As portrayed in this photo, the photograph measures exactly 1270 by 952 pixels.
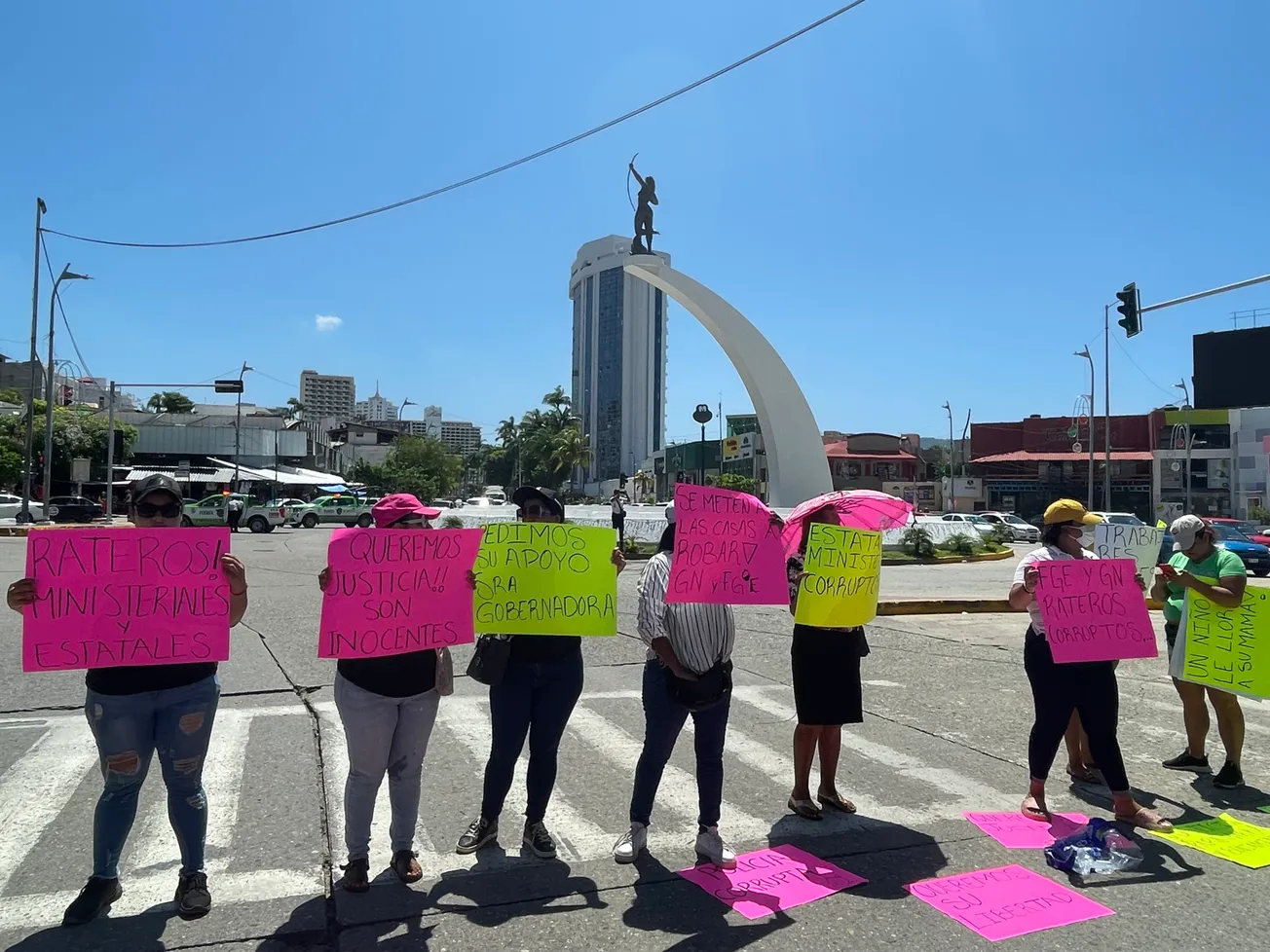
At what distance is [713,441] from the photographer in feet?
365

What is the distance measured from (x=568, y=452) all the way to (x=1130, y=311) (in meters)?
86.3

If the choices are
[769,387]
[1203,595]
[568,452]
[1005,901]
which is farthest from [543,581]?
[568,452]

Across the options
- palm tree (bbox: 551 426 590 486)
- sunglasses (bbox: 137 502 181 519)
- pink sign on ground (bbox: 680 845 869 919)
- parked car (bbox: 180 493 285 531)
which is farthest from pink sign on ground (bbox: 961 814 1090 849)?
palm tree (bbox: 551 426 590 486)

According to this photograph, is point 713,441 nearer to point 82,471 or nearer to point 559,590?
point 82,471

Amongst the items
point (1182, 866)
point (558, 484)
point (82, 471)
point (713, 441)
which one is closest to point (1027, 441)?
point (713, 441)

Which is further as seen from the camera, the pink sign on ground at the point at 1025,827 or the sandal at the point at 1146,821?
the sandal at the point at 1146,821

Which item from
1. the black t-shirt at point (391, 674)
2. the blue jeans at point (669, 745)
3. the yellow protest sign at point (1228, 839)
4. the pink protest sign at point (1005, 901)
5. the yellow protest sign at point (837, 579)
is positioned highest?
the yellow protest sign at point (837, 579)

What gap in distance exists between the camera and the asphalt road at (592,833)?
3.75m

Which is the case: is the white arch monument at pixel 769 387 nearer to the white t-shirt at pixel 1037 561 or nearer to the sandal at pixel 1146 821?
the white t-shirt at pixel 1037 561

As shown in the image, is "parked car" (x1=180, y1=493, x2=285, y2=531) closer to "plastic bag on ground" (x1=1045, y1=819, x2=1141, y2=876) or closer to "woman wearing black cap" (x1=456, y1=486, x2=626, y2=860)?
"woman wearing black cap" (x1=456, y1=486, x2=626, y2=860)

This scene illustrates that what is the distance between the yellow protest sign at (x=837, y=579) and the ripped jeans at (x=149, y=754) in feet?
10.2

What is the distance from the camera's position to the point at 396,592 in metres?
4.27

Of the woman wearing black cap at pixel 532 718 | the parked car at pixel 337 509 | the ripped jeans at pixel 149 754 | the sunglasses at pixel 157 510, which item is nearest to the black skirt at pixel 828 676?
the woman wearing black cap at pixel 532 718

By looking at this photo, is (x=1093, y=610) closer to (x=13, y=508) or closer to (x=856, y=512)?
(x=856, y=512)
